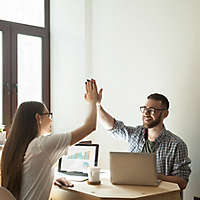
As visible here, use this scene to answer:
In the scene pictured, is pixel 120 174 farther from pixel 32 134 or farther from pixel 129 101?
pixel 129 101

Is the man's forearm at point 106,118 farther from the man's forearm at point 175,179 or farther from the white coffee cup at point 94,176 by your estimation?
the white coffee cup at point 94,176

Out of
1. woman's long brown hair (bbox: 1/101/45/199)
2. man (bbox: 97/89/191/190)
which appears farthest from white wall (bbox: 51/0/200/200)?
woman's long brown hair (bbox: 1/101/45/199)

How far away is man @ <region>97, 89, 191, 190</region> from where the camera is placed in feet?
9.07

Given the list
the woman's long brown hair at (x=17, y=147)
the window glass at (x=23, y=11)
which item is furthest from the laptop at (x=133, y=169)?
the window glass at (x=23, y=11)

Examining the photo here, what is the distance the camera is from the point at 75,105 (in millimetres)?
4027

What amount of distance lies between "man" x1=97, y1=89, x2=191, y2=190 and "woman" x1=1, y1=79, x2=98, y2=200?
649mm

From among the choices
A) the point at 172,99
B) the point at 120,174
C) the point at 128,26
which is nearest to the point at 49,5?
the point at 128,26

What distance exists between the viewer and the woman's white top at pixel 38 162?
2039 millimetres

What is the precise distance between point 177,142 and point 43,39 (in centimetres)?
200

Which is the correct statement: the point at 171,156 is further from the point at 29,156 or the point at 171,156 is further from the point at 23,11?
the point at 23,11

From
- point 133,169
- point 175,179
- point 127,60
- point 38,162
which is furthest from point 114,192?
point 127,60

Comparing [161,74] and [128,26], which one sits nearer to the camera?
[161,74]

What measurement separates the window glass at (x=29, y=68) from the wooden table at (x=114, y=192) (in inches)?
71.8

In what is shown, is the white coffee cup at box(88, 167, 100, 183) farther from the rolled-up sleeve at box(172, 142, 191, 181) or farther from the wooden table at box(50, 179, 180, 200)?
the rolled-up sleeve at box(172, 142, 191, 181)
